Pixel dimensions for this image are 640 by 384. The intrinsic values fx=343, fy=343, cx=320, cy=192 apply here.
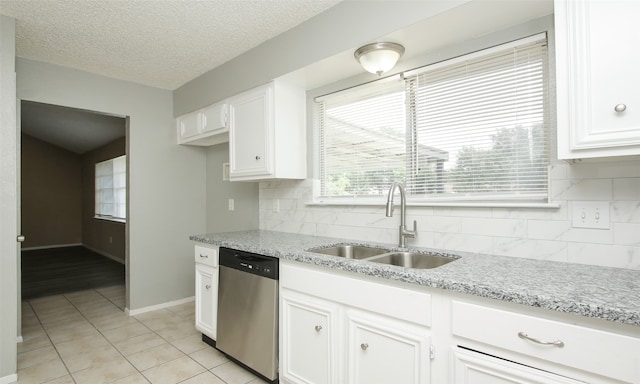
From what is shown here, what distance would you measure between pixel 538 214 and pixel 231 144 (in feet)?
7.44

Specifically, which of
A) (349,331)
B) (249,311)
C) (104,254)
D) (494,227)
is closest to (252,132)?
(249,311)

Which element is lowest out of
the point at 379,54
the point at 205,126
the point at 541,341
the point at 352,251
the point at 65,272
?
the point at 65,272

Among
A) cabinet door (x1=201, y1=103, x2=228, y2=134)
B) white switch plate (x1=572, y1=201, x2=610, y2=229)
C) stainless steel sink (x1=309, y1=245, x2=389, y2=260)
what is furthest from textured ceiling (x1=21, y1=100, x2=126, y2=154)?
white switch plate (x1=572, y1=201, x2=610, y2=229)

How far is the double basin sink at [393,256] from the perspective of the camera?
193cm

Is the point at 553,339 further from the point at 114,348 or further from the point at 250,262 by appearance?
the point at 114,348

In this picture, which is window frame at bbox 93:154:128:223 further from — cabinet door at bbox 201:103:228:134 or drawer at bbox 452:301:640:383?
drawer at bbox 452:301:640:383

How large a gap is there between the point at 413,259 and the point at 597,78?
3.94ft

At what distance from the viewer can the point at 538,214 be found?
5.54ft

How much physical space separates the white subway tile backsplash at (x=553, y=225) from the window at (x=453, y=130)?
0.11 m

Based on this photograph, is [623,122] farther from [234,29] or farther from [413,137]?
[234,29]

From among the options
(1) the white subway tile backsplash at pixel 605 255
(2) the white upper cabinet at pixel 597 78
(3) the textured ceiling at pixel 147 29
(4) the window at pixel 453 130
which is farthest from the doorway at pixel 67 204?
(2) the white upper cabinet at pixel 597 78

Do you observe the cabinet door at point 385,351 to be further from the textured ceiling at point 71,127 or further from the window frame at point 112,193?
the window frame at point 112,193

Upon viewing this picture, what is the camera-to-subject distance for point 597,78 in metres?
1.26

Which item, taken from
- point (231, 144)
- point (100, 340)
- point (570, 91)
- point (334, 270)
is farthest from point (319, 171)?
point (100, 340)
